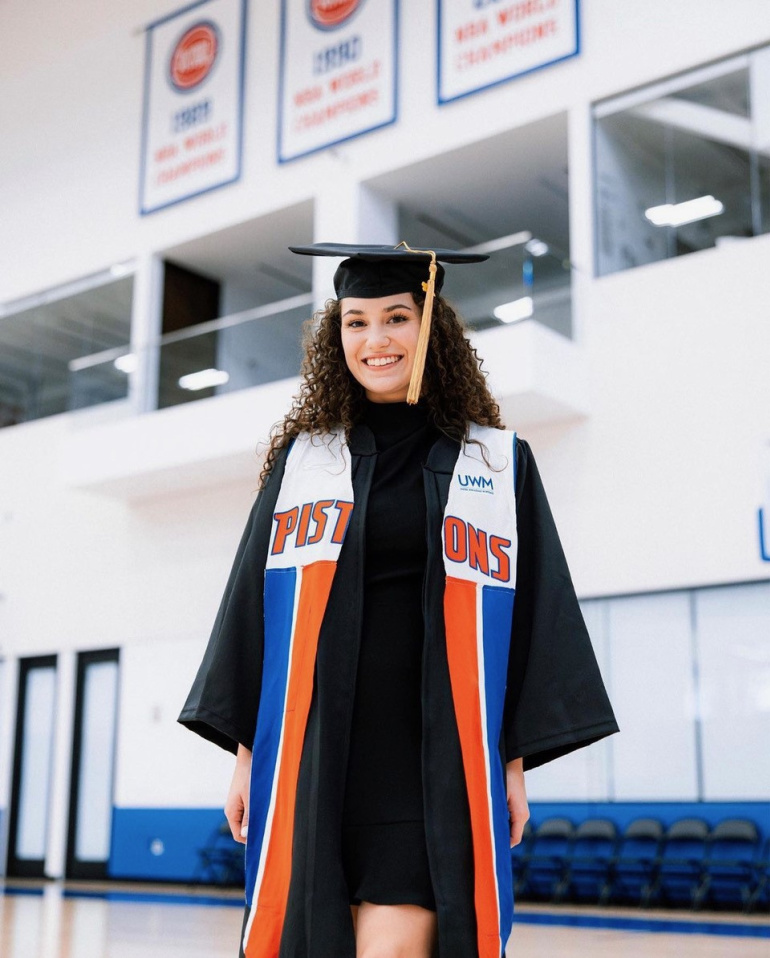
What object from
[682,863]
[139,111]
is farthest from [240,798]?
[139,111]

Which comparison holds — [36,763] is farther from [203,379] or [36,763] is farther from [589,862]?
[589,862]

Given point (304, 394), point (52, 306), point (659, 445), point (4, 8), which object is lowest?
point (304, 394)

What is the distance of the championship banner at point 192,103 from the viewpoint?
15008 millimetres

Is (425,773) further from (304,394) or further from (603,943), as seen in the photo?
(603,943)

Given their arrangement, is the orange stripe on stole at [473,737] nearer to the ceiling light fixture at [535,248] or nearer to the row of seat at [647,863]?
the row of seat at [647,863]

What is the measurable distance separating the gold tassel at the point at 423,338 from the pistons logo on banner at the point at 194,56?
13.8 metres

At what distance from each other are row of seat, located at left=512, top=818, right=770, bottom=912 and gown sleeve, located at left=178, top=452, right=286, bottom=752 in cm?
794

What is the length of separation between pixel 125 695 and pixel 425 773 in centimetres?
1278

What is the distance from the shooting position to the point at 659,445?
10.8m

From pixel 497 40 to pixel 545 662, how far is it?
11.5 metres

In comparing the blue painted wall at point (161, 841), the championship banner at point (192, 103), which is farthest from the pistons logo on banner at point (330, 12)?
the blue painted wall at point (161, 841)

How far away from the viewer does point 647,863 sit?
9.97 m

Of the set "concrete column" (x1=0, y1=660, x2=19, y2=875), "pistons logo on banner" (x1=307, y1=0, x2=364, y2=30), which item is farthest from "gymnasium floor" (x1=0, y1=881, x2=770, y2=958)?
"pistons logo on banner" (x1=307, y1=0, x2=364, y2=30)

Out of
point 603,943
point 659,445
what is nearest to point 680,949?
point 603,943
